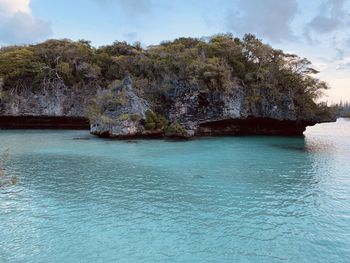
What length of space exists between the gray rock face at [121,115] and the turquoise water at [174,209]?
8142 mm

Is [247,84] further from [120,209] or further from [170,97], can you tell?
[120,209]

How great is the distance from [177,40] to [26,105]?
2012 cm

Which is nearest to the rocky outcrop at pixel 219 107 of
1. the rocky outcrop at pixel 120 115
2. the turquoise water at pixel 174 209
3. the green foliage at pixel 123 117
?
the rocky outcrop at pixel 120 115

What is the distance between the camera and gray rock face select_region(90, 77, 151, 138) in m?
27.9

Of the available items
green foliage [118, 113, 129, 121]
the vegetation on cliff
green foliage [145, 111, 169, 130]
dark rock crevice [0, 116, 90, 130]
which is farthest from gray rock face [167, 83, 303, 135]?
dark rock crevice [0, 116, 90, 130]

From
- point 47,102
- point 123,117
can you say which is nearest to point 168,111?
point 123,117

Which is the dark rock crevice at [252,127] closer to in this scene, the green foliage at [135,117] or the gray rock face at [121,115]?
the gray rock face at [121,115]

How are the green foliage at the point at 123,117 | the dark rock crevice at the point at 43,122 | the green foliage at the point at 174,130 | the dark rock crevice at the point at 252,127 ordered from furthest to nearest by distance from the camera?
the dark rock crevice at the point at 43,122 → the dark rock crevice at the point at 252,127 → the green foliage at the point at 174,130 → the green foliage at the point at 123,117

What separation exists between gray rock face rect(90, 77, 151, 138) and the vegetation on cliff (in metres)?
2.26

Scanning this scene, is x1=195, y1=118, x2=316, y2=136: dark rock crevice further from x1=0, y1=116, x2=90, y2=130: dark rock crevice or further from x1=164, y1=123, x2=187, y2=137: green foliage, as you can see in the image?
x1=0, y1=116, x2=90, y2=130: dark rock crevice

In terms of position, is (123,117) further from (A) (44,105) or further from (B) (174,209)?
(B) (174,209)

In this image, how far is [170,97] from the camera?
107 feet

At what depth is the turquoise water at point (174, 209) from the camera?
7.77 metres

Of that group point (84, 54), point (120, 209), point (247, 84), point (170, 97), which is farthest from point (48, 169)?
point (84, 54)
